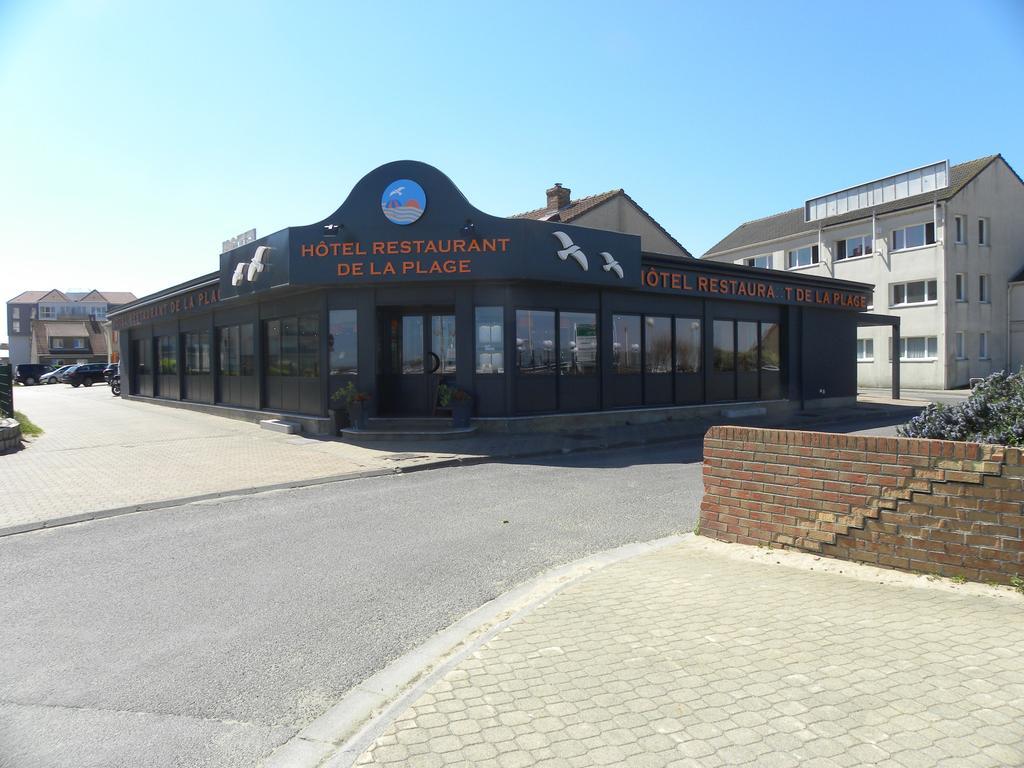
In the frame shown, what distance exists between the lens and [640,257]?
55.3 feet

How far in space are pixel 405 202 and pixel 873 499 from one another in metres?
12.0

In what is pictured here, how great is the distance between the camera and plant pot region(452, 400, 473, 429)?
14.6 m

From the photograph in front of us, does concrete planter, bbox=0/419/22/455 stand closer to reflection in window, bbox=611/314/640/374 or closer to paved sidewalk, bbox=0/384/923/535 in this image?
paved sidewalk, bbox=0/384/923/535

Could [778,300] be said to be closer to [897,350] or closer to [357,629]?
[897,350]

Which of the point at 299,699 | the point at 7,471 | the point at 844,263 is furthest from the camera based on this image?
the point at 844,263

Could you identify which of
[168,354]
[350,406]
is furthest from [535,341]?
[168,354]

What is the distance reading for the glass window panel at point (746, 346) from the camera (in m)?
20.2

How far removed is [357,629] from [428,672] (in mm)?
963

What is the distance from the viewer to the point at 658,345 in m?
18.2

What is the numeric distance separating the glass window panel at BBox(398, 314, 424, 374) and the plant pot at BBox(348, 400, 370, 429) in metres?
1.65

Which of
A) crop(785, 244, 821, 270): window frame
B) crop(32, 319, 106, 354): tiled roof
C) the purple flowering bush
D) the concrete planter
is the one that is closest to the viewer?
the purple flowering bush

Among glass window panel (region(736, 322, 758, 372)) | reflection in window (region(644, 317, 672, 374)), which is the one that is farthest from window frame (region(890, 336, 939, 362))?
reflection in window (region(644, 317, 672, 374))

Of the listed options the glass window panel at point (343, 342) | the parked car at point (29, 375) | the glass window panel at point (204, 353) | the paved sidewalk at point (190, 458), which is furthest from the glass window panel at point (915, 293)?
the parked car at point (29, 375)

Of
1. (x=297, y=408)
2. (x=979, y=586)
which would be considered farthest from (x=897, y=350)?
(x=979, y=586)
